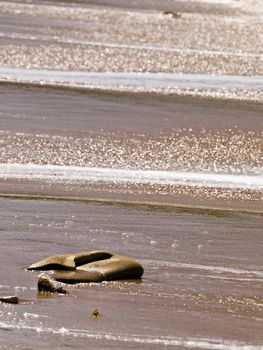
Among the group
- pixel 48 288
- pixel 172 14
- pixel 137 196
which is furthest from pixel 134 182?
pixel 172 14

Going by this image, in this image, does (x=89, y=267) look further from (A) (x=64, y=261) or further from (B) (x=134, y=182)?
(B) (x=134, y=182)

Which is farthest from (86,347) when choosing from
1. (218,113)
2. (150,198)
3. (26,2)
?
(26,2)

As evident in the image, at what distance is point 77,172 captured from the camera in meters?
13.1

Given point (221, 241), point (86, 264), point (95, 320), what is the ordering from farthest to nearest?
point (221, 241) → point (86, 264) → point (95, 320)

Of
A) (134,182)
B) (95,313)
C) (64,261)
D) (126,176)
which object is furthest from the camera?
(126,176)

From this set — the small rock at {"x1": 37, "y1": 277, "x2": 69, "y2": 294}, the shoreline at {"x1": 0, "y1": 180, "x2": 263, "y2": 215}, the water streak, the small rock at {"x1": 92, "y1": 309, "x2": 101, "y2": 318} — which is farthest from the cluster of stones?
the water streak

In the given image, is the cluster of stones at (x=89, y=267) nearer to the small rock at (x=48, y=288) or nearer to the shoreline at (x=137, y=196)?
the small rock at (x=48, y=288)

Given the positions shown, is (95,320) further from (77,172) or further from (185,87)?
(185,87)

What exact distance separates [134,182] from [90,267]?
3.55 metres

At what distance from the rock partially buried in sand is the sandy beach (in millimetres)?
98

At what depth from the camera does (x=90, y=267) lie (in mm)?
9273

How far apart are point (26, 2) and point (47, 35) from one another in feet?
19.6

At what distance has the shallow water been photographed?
8.12 meters

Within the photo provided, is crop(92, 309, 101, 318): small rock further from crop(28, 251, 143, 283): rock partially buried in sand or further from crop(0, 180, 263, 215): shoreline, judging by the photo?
crop(0, 180, 263, 215): shoreline
